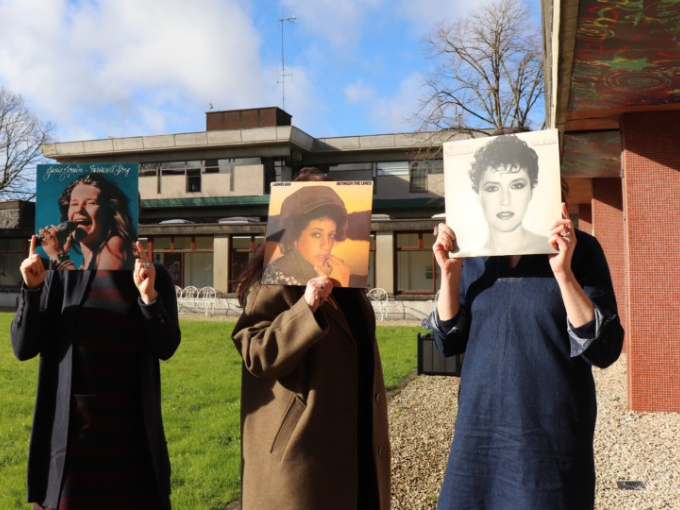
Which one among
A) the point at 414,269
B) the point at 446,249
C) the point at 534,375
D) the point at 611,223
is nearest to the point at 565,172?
the point at 611,223

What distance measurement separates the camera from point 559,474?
213 cm

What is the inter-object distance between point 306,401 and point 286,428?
0.43 ft

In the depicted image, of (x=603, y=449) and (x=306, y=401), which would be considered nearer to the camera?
(x=306, y=401)

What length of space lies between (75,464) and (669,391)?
308 inches

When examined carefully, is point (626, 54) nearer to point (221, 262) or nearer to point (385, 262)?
point (385, 262)

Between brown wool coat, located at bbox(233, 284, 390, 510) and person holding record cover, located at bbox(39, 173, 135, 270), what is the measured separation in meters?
0.64

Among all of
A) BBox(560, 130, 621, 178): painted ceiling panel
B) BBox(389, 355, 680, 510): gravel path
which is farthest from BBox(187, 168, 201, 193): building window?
BBox(389, 355, 680, 510): gravel path

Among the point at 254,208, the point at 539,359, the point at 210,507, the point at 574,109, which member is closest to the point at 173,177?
the point at 254,208

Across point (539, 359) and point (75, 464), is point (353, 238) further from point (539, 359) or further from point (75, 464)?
point (75, 464)

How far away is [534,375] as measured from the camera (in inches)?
85.7

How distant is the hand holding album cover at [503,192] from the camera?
2258mm

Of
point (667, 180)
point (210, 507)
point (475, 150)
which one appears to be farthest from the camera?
point (667, 180)

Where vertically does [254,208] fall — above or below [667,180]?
above

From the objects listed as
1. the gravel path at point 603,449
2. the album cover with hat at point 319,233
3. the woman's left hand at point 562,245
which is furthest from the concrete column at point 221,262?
the woman's left hand at point 562,245
